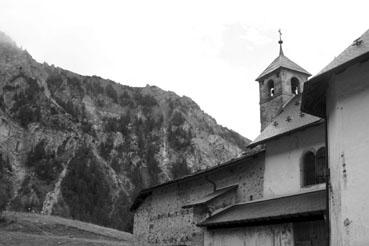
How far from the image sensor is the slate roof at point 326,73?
1076cm

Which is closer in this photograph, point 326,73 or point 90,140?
point 326,73

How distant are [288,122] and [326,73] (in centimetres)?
760

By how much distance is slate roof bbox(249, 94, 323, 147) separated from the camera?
57.8 ft

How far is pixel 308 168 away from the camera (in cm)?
1742

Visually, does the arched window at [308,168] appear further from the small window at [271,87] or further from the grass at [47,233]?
the grass at [47,233]

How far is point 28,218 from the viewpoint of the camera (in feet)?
109

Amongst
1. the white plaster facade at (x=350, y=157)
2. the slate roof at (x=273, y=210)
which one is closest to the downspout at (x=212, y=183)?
the slate roof at (x=273, y=210)

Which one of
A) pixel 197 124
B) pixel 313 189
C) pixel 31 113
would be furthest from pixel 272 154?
pixel 197 124

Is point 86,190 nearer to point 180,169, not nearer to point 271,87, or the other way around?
point 180,169

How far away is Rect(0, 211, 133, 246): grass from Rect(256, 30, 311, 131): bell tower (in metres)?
11.7

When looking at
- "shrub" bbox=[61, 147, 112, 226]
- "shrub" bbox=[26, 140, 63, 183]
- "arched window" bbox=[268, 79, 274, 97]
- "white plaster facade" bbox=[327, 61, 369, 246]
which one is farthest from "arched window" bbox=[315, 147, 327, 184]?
"shrub" bbox=[26, 140, 63, 183]

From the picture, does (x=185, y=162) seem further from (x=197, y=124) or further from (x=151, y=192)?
(x=151, y=192)

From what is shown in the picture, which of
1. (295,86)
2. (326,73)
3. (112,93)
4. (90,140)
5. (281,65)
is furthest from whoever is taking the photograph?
(112,93)

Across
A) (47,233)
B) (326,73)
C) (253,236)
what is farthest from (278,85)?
(47,233)
